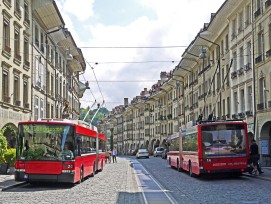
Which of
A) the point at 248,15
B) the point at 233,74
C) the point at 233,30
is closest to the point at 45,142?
the point at 248,15

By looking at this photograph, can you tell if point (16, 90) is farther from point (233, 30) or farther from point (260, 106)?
point (233, 30)

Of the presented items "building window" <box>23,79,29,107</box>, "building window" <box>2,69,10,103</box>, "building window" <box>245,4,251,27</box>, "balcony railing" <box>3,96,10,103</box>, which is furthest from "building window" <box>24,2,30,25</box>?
"building window" <box>245,4,251,27</box>

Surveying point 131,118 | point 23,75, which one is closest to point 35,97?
point 23,75

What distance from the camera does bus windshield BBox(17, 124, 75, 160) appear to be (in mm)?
19297

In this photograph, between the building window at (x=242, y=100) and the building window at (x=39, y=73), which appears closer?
the building window at (x=242, y=100)

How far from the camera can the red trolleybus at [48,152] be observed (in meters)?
19.1

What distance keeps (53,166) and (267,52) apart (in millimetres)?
18074

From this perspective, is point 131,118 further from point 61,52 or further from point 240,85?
point 240,85

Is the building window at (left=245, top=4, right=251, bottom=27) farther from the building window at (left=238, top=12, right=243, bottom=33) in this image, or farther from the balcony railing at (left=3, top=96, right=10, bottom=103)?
the balcony railing at (left=3, top=96, right=10, bottom=103)

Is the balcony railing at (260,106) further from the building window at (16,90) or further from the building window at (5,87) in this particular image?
the building window at (5,87)

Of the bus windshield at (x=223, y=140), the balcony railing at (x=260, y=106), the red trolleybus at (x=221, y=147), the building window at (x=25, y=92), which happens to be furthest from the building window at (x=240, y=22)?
the building window at (x=25, y=92)

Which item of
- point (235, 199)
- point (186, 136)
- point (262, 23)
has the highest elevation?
point (262, 23)

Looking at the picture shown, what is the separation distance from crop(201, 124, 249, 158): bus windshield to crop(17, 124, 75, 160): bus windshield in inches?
259

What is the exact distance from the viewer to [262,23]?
107 feet
